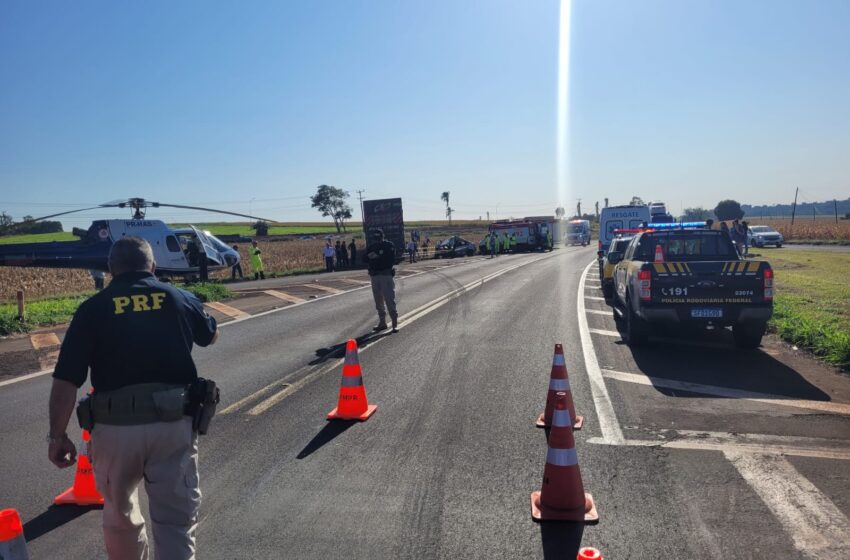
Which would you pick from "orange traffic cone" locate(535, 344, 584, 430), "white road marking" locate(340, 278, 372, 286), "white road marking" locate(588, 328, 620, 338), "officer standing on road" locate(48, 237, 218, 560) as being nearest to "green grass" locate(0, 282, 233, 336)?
"white road marking" locate(340, 278, 372, 286)

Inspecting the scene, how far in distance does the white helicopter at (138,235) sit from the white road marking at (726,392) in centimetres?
1496

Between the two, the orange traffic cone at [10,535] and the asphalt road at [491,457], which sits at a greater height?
the orange traffic cone at [10,535]

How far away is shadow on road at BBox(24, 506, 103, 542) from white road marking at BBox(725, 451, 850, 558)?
4744 mm

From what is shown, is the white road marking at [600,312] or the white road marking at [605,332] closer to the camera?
the white road marking at [605,332]

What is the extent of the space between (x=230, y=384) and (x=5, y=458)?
2845 millimetres

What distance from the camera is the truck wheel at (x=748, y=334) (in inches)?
384

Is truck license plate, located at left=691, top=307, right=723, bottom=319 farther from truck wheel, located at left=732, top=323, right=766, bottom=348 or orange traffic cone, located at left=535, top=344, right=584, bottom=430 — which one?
orange traffic cone, located at left=535, top=344, right=584, bottom=430

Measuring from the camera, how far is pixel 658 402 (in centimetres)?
712

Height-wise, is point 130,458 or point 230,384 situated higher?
point 130,458

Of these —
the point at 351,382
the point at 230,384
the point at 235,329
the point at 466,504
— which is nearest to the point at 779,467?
the point at 466,504

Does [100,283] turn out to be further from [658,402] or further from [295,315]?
[658,402]

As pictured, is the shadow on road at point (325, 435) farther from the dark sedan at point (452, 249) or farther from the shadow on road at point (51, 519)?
the dark sedan at point (452, 249)

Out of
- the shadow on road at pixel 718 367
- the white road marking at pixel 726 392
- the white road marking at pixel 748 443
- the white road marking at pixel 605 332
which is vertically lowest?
the white road marking at pixel 605 332

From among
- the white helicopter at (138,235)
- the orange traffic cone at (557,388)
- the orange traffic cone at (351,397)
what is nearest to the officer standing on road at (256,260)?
the white helicopter at (138,235)
